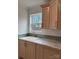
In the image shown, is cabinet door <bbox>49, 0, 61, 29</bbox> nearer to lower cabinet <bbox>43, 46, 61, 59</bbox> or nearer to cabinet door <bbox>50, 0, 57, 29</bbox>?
cabinet door <bbox>50, 0, 57, 29</bbox>

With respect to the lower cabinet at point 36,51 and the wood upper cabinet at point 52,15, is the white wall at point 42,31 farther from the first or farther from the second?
the lower cabinet at point 36,51

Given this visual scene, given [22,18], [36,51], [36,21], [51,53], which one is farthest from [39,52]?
[22,18]

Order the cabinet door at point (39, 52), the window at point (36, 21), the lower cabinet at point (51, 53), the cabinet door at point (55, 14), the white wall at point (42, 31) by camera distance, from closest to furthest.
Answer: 1. the lower cabinet at point (51, 53)
2. the cabinet door at point (55, 14)
3. the cabinet door at point (39, 52)
4. the white wall at point (42, 31)
5. the window at point (36, 21)

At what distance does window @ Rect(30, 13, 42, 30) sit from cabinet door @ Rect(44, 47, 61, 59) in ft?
4.19

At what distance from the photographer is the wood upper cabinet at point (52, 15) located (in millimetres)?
2287

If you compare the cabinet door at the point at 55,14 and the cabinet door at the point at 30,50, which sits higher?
the cabinet door at the point at 55,14

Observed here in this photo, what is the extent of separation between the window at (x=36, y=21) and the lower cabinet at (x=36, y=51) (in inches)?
30.7

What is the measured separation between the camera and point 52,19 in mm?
2475

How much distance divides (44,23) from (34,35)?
36.0 inches

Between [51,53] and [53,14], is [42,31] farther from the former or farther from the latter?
[51,53]

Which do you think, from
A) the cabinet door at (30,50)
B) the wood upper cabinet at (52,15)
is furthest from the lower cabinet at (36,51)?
the wood upper cabinet at (52,15)

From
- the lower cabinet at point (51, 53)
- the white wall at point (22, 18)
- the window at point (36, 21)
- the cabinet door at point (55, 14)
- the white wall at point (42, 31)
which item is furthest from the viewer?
the white wall at point (22, 18)

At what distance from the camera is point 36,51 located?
264 centimetres
